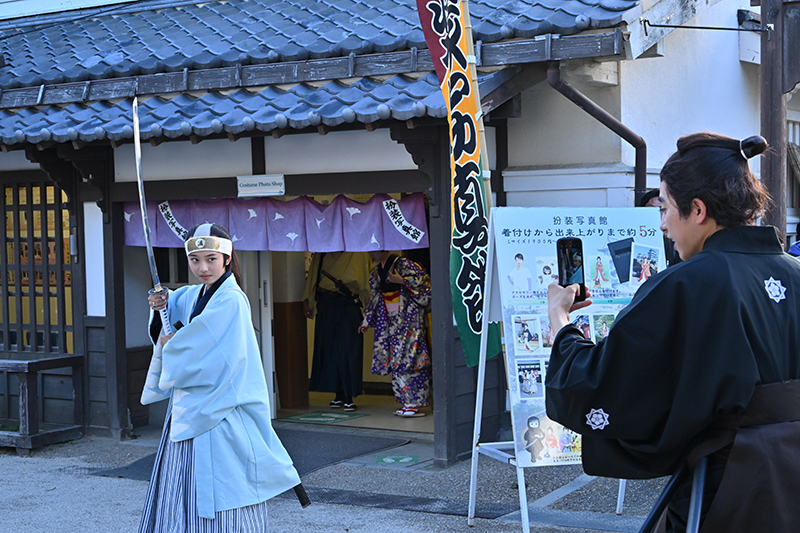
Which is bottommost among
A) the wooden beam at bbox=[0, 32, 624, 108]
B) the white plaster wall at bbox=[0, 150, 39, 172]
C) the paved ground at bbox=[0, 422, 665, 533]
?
the paved ground at bbox=[0, 422, 665, 533]

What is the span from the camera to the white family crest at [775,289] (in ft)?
7.70

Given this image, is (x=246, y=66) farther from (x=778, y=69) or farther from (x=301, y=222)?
(x=778, y=69)

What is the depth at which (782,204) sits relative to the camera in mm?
6422

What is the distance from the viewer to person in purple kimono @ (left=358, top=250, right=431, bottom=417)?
29.6 ft

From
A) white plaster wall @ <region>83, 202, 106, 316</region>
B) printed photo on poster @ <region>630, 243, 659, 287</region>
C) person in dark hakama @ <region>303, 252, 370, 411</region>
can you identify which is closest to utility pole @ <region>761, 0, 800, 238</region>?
printed photo on poster @ <region>630, 243, 659, 287</region>

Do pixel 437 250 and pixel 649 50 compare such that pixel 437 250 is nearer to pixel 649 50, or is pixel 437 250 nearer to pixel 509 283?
pixel 509 283

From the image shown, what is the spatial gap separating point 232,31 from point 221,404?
5336 mm

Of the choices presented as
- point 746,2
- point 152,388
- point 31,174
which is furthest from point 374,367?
point 746,2

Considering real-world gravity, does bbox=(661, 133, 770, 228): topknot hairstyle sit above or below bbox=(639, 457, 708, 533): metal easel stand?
above

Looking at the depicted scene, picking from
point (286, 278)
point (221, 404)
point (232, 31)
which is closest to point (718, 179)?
point (221, 404)

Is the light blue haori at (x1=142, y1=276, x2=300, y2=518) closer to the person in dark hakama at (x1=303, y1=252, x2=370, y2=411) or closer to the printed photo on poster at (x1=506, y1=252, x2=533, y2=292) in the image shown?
the printed photo on poster at (x1=506, y1=252, x2=533, y2=292)

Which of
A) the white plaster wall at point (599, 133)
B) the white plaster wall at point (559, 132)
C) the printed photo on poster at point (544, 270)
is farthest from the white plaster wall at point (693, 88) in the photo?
the printed photo on poster at point (544, 270)

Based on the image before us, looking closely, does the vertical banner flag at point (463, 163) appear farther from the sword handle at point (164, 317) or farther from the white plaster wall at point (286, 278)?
the white plaster wall at point (286, 278)

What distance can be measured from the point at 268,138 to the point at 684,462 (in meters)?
6.07
